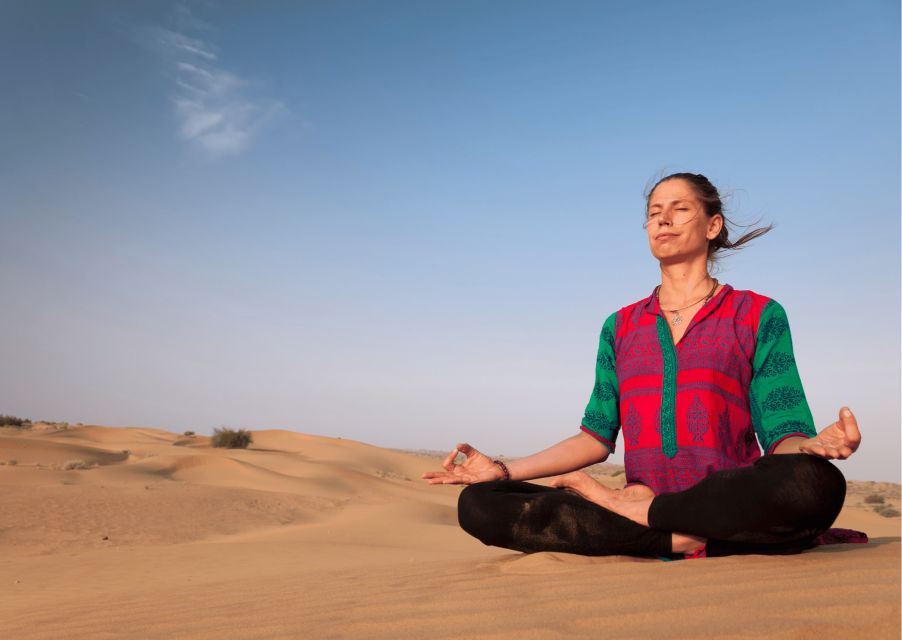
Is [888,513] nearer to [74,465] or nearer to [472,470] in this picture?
[472,470]

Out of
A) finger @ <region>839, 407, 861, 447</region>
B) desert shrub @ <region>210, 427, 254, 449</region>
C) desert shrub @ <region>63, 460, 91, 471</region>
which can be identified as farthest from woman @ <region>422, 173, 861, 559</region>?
desert shrub @ <region>210, 427, 254, 449</region>

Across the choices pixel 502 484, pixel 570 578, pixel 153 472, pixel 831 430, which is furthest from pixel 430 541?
pixel 153 472

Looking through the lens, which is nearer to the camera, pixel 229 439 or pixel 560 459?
pixel 560 459

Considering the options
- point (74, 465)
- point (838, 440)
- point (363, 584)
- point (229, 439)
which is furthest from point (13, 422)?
point (838, 440)

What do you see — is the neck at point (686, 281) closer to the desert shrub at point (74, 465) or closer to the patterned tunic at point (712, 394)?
the patterned tunic at point (712, 394)

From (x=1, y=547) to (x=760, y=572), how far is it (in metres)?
9.11

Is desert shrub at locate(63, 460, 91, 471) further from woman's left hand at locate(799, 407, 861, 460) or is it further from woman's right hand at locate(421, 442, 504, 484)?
woman's left hand at locate(799, 407, 861, 460)

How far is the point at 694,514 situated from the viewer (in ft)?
9.19

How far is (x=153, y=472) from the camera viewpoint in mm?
16672

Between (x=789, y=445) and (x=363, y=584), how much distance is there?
2231 mm

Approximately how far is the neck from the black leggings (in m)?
1.13

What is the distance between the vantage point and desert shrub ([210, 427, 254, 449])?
2872 cm

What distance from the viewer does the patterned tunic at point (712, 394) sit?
10.3 feet

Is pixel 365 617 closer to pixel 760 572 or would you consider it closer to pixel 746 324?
pixel 760 572
